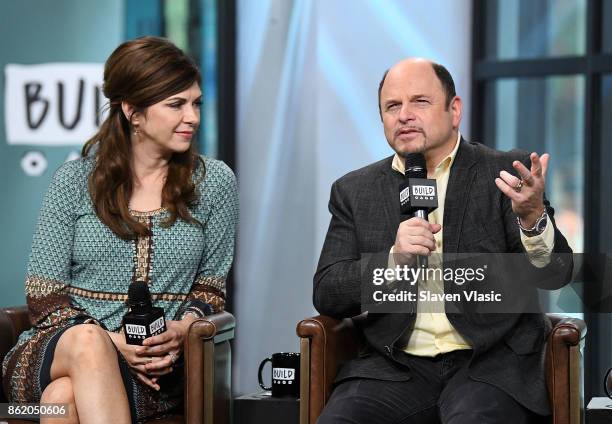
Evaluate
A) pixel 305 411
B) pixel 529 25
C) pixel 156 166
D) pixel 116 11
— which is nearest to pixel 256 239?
pixel 116 11

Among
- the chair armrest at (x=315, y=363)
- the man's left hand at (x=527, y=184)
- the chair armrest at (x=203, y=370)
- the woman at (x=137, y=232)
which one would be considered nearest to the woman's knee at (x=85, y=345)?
the woman at (x=137, y=232)

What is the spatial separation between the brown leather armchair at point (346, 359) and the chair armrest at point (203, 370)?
27cm

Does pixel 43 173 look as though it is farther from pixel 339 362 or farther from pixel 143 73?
pixel 339 362

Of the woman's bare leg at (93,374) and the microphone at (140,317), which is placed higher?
the microphone at (140,317)

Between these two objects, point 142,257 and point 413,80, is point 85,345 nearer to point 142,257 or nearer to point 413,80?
point 142,257

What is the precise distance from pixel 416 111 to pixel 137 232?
911mm

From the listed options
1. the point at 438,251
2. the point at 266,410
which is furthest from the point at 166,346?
the point at 438,251

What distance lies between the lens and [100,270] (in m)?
3.28

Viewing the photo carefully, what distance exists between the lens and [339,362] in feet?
10.3

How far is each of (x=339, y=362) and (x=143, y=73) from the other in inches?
41.1

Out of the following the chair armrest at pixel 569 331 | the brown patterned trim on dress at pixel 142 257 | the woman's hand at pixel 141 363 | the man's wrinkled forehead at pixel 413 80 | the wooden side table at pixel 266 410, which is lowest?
the wooden side table at pixel 266 410

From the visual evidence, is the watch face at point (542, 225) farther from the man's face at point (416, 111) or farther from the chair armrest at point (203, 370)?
the chair armrest at point (203, 370)

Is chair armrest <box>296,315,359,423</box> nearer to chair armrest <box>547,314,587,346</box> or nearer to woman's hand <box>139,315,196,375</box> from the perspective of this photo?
woman's hand <box>139,315,196,375</box>

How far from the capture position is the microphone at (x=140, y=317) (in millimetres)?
2979
